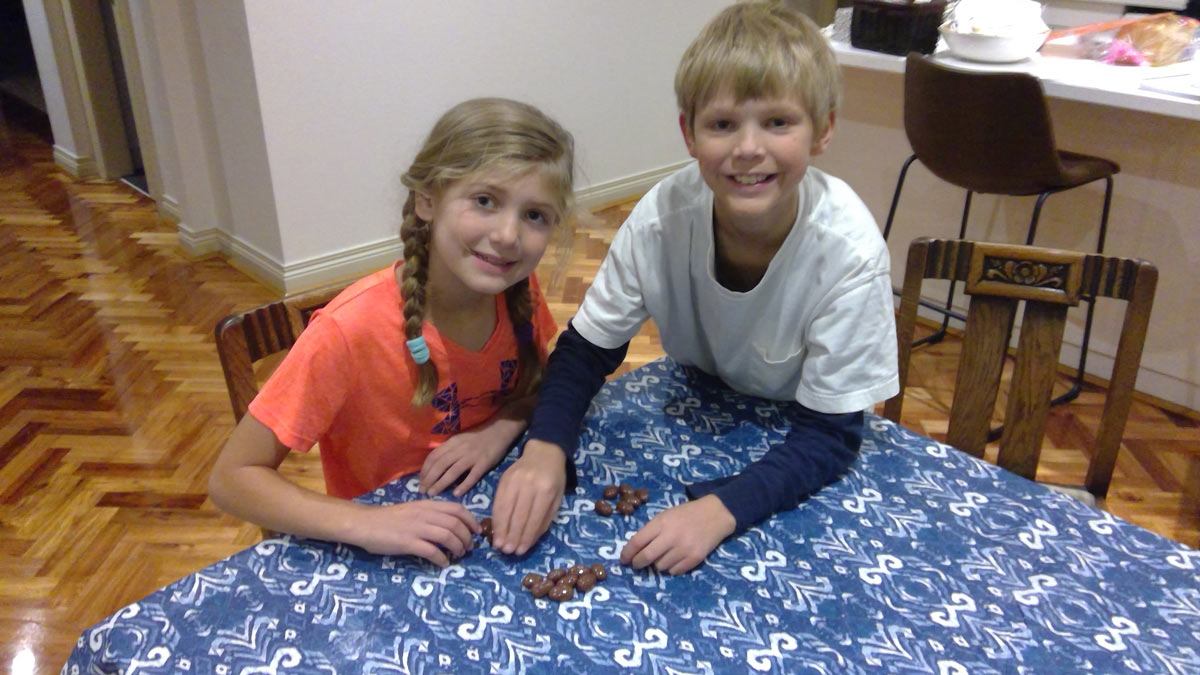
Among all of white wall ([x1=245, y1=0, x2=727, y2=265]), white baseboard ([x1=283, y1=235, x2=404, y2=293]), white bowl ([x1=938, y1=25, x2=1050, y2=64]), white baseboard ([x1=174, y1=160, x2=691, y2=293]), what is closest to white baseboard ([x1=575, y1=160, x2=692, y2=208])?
white wall ([x1=245, y1=0, x2=727, y2=265])

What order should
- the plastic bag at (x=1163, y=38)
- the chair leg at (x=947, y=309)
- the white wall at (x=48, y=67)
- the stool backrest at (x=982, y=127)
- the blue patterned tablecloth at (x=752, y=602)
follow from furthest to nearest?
the white wall at (x=48, y=67) → the chair leg at (x=947, y=309) → the plastic bag at (x=1163, y=38) → the stool backrest at (x=982, y=127) → the blue patterned tablecloth at (x=752, y=602)

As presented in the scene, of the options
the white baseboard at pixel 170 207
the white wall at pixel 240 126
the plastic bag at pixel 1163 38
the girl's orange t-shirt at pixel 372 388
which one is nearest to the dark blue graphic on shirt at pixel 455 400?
the girl's orange t-shirt at pixel 372 388

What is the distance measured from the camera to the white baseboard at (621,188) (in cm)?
394

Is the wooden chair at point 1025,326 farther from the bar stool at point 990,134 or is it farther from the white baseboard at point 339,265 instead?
the white baseboard at point 339,265

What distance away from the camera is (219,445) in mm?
2199

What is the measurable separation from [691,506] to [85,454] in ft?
6.23

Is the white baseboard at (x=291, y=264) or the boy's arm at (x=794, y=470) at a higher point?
the boy's arm at (x=794, y=470)

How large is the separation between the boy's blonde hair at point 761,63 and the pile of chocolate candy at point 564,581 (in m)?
0.56

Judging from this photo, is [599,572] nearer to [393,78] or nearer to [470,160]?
[470,160]

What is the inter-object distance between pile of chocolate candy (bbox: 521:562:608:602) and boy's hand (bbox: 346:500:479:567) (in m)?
0.08

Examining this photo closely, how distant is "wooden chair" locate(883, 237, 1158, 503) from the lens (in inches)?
43.8

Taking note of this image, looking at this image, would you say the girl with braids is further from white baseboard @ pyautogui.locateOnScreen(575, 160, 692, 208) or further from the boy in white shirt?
white baseboard @ pyautogui.locateOnScreen(575, 160, 692, 208)

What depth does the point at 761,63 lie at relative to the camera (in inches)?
38.0

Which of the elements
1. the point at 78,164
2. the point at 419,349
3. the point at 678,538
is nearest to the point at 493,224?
the point at 419,349
